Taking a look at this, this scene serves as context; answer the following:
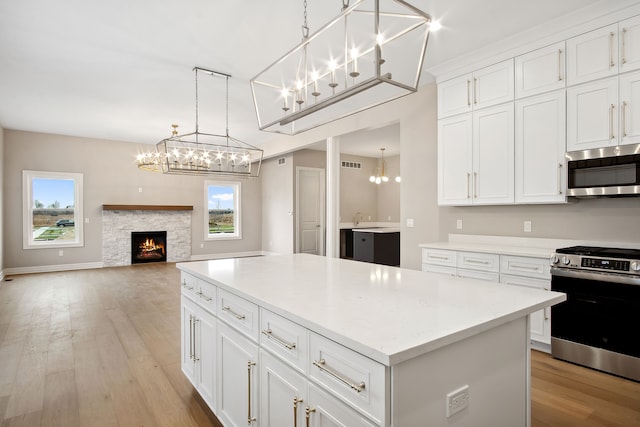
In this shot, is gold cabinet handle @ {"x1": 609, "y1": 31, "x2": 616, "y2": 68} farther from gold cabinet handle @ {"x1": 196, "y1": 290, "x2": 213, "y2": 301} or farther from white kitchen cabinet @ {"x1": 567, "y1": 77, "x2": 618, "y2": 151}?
gold cabinet handle @ {"x1": 196, "y1": 290, "x2": 213, "y2": 301}

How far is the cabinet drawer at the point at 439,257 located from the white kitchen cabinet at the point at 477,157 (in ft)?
1.92

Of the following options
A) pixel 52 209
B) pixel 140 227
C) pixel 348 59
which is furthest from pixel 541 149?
pixel 52 209

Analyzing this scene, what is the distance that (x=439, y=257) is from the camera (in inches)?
146

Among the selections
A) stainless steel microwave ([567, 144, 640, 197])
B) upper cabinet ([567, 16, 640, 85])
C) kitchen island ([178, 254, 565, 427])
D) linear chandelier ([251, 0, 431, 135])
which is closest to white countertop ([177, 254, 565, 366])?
kitchen island ([178, 254, 565, 427])

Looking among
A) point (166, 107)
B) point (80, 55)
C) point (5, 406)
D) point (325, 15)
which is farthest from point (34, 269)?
point (325, 15)

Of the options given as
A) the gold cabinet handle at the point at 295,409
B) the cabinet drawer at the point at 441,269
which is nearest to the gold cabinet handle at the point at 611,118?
the cabinet drawer at the point at 441,269

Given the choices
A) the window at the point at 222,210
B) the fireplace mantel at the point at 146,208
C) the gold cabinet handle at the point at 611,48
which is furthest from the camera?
the window at the point at 222,210

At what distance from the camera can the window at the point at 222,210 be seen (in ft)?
30.3

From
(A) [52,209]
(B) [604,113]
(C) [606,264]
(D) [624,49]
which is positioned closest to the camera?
Result: (C) [606,264]

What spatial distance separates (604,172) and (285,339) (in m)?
2.93

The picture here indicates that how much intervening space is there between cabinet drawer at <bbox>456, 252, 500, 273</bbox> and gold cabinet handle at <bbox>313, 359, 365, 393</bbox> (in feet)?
8.56

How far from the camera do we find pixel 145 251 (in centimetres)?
835

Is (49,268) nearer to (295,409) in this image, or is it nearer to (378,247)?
(378,247)

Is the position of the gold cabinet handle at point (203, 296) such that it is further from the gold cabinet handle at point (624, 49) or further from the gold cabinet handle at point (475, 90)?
the gold cabinet handle at point (624, 49)
